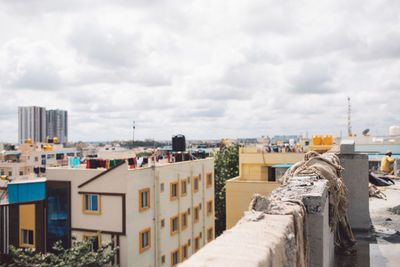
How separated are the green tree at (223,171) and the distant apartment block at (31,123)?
12764cm

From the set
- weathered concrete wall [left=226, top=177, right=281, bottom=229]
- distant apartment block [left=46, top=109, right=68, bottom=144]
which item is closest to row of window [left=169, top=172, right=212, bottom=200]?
weathered concrete wall [left=226, top=177, right=281, bottom=229]

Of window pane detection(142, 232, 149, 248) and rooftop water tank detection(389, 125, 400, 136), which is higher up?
rooftop water tank detection(389, 125, 400, 136)

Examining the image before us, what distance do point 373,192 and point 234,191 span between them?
20.7m

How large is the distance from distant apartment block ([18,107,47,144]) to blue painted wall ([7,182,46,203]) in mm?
139398

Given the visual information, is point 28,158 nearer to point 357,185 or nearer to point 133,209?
point 133,209

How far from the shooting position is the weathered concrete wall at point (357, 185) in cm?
740

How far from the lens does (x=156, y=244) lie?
2309 centimetres

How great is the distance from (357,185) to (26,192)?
2089 cm

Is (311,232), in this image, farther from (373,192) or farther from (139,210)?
(139,210)

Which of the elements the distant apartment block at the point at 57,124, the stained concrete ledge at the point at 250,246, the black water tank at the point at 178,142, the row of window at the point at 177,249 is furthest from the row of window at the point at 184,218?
the distant apartment block at the point at 57,124

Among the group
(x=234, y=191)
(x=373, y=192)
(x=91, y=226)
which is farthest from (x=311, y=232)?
(x=234, y=191)

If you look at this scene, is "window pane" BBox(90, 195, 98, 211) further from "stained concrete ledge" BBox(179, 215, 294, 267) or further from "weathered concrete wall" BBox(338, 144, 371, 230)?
"stained concrete ledge" BBox(179, 215, 294, 267)

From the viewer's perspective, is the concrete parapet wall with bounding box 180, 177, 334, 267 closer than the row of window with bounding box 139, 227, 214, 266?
Yes

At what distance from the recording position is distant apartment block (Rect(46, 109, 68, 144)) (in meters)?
166
